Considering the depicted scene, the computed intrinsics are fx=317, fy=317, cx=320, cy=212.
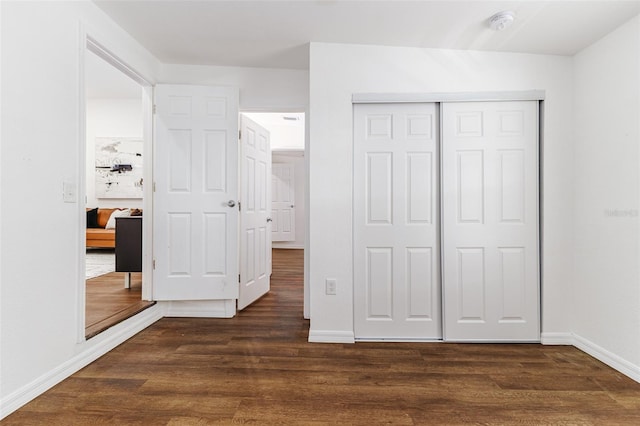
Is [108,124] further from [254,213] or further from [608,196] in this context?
[608,196]

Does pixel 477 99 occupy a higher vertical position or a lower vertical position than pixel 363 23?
lower

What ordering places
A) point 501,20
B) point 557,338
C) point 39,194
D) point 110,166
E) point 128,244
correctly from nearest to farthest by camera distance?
point 39,194 < point 501,20 < point 557,338 < point 128,244 < point 110,166

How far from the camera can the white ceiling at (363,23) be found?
2016 millimetres

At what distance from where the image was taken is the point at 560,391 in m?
1.82

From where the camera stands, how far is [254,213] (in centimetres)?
346

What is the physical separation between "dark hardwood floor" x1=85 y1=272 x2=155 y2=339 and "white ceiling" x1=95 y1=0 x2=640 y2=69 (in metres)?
2.23

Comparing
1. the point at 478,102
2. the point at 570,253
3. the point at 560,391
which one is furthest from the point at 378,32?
the point at 560,391

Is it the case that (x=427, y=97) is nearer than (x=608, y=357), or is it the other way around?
(x=608, y=357)

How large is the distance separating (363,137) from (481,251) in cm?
131

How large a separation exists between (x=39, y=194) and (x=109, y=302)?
5.32 feet

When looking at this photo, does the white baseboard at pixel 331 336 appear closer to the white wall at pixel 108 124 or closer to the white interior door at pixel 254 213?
the white interior door at pixel 254 213

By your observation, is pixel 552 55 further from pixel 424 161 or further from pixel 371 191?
pixel 371 191

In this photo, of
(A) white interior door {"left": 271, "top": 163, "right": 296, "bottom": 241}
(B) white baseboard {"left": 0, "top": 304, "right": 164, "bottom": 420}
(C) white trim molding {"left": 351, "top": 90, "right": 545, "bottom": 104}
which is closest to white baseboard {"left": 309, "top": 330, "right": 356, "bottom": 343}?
(B) white baseboard {"left": 0, "top": 304, "right": 164, "bottom": 420}

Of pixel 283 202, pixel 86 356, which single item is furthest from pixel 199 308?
pixel 283 202
